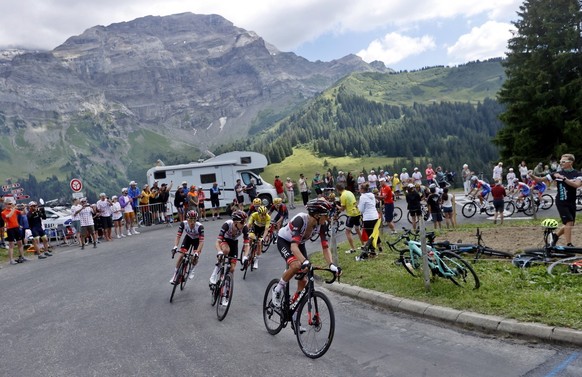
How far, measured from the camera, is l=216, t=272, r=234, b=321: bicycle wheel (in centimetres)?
884

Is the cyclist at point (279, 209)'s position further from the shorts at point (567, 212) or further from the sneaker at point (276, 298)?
the shorts at point (567, 212)

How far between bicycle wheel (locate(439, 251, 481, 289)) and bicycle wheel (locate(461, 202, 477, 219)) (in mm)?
13285

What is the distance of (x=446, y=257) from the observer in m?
9.19

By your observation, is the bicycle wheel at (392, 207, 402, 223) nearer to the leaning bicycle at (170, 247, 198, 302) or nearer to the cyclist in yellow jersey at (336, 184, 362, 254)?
the cyclist in yellow jersey at (336, 184, 362, 254)

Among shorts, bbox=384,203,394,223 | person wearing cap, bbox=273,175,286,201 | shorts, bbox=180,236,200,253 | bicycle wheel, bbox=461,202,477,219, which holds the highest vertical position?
person wearing cap, bbox=273,175,286,201

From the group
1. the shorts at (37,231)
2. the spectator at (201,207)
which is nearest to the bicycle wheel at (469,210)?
the spectator at (201,207)

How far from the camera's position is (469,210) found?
21.7 meters

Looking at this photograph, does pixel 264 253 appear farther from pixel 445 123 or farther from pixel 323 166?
pixel 445 123

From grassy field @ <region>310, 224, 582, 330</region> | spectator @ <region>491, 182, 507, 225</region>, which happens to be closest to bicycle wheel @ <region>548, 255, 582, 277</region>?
grassy field @ <region>310, 224, 582, 330</region>

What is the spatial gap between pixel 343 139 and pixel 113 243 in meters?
143

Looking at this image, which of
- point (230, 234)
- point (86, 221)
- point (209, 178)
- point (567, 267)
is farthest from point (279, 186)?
point (567, 267)

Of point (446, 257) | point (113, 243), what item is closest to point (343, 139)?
point (113, 243)

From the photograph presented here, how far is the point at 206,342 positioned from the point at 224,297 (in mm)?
1484

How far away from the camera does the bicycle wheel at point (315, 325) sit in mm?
6547
